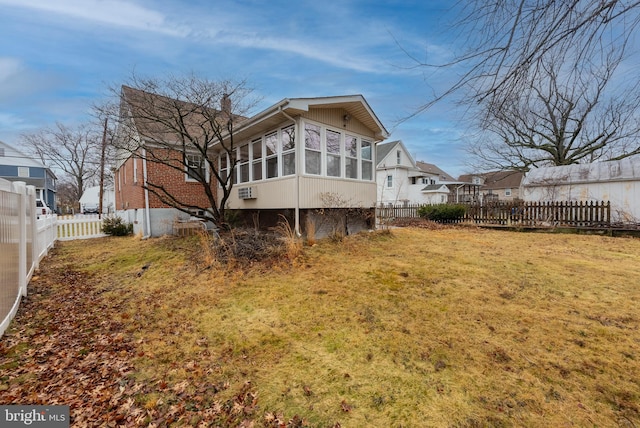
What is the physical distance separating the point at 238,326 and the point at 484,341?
10.0 ft

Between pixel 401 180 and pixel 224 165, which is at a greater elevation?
pixel 401 180

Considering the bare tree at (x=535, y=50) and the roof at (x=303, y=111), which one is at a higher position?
the roof at (x=303, y=111)

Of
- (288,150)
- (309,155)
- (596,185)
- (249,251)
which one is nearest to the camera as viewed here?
(249,251)

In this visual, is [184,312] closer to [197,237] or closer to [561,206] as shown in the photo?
[197,237]

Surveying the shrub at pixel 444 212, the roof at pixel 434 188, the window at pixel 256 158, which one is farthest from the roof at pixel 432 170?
the window at pixel 256 158

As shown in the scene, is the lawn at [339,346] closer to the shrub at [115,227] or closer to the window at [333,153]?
the window at [333,153]

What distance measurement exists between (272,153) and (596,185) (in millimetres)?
15874

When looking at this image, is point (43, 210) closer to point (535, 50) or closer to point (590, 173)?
point (535, 50)

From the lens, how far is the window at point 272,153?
9.26 m

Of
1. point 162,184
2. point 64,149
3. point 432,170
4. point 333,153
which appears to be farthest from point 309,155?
point 64,149

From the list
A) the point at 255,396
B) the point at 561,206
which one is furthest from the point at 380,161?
the point at 255,396

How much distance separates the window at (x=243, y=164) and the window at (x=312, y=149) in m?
3.44

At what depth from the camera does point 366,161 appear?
34.2 ft

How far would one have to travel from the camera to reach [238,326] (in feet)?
12.1
